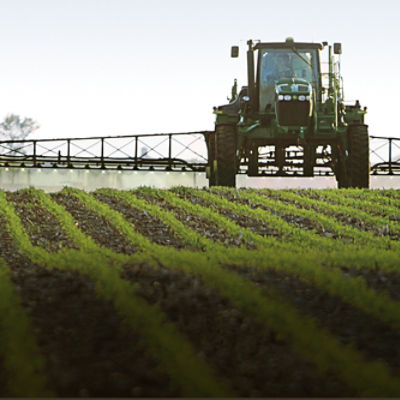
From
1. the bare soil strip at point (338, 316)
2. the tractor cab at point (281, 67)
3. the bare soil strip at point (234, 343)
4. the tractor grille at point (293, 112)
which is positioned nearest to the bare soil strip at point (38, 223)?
the bare soil strip at point (234, 343)

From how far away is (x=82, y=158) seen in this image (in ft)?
88.9

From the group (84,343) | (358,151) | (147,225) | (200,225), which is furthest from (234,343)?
(358,151)

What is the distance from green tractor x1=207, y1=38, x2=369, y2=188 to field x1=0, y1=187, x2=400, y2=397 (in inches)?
220

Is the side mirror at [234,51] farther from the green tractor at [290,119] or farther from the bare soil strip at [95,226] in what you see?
the bare soil strip at [95,226]

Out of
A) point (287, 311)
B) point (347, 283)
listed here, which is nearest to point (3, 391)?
point (287, 311)

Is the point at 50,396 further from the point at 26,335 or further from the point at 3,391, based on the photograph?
the point at 26,335

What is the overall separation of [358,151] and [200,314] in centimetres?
1258

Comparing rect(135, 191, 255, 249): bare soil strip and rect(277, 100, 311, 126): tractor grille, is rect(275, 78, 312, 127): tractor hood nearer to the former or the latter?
rect(277, 100, 311, 126): tractor grille

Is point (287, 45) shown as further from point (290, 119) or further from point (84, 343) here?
point (84, 343)

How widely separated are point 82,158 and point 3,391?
73.9ft

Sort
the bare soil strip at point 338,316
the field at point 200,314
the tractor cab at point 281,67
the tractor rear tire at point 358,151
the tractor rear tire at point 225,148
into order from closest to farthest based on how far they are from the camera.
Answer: the field at point 200,314 → the bare soil strip at point 338,316 → the tractor rear tire at point 225,148 → the tractor rear tire at point 358,151 → the tractor cab at point 281,67

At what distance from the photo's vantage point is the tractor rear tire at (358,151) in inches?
720

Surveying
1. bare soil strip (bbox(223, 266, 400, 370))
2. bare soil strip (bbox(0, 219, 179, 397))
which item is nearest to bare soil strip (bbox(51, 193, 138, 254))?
bare soil strip (bbox(0, 219, 179, 397))

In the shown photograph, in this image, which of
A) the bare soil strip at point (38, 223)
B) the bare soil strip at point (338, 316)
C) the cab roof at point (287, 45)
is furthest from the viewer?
the cab roof at point (287, 45)
